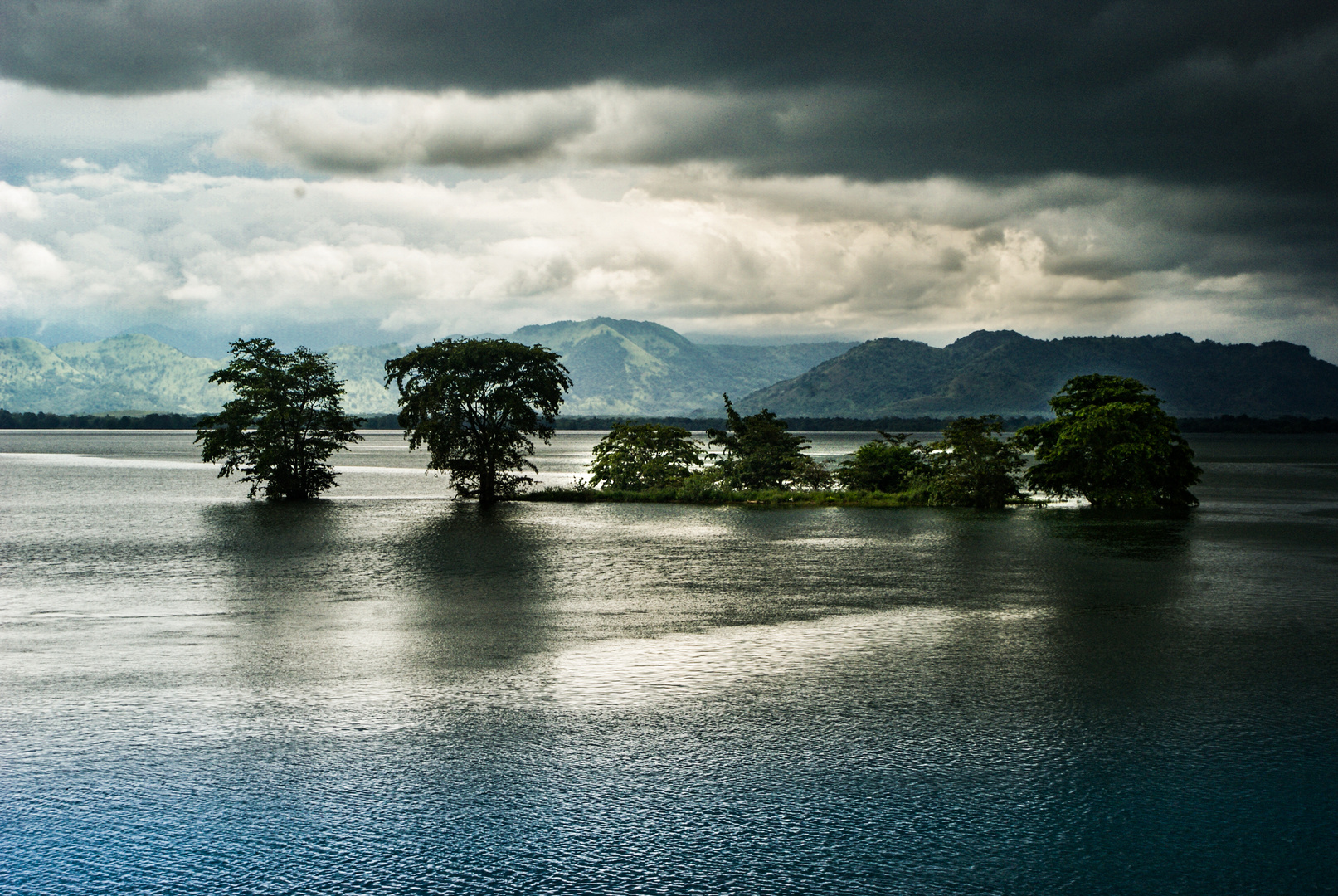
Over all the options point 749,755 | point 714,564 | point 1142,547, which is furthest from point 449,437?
point 749,755

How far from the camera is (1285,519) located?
39.6 m

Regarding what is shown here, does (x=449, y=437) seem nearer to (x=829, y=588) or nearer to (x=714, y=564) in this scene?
(x=714, y=564)

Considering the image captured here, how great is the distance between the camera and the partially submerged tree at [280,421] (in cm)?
5034

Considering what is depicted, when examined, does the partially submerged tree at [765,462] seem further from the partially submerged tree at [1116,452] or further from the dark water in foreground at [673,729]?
the dark water in foreground at [673,729]

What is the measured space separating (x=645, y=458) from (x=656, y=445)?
33.7 inches

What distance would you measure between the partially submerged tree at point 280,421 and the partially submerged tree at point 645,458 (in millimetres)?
12397

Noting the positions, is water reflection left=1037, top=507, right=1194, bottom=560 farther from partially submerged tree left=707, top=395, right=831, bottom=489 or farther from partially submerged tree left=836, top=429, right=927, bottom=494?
partially submerged tree left=707, top=395, right=831, bottom=489

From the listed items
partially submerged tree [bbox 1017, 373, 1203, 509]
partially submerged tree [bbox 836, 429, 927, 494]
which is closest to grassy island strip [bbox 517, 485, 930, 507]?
partially submerged tree [bbox 836, 429, 927, 494]

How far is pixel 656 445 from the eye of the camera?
51.3 m

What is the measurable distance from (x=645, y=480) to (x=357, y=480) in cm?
3145

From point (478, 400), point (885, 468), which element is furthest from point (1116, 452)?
point (478, 400)

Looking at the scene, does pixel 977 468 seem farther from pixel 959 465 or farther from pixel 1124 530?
pixel 1124 530

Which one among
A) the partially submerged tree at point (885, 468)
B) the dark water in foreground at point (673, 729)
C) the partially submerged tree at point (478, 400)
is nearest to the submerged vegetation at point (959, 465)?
the partially submerged tree at point (885, 468)

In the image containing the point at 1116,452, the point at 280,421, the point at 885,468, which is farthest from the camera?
the point at 280,421
